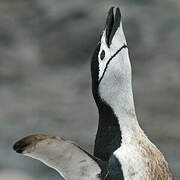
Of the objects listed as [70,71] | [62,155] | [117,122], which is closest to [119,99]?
[117,122]

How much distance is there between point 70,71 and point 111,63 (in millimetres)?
3236

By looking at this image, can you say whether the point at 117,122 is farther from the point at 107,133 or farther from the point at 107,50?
the point at 107,50

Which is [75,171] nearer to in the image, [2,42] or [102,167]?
[102,167]

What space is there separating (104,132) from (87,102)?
114 inches

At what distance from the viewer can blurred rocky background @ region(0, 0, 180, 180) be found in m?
4.24

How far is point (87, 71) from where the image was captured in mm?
4969

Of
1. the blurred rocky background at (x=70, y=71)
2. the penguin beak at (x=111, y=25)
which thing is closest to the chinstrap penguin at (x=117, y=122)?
the penguin beak at (x=111, y=25)

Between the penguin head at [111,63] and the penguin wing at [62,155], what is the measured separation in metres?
0.26

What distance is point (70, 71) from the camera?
501 centimetres

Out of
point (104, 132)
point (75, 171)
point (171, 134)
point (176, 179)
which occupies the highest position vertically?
point (171, 134)

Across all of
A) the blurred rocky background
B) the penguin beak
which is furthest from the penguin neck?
the blurred rocky background

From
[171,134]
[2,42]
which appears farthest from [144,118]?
[2,42]

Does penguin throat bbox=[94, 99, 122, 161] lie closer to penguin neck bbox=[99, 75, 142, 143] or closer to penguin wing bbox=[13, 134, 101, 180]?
penguin neck bbox=[99, 75, 142, 143]

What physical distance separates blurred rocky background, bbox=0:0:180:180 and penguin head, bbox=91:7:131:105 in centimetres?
203
